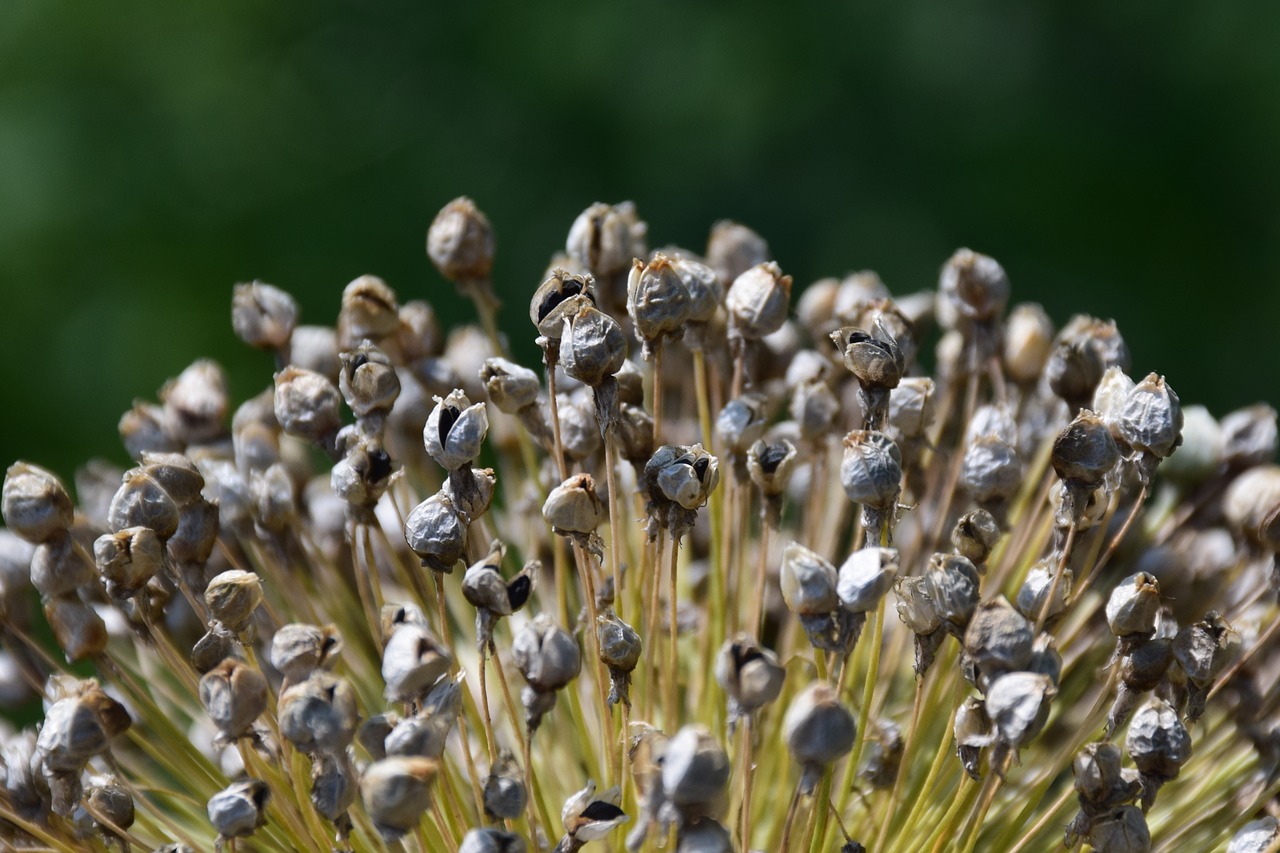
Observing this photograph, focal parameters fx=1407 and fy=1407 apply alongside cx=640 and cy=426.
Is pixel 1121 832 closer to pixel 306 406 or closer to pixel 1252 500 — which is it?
pixel 1252 500

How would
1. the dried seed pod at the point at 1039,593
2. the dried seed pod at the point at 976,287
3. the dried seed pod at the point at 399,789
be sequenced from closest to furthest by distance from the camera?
the dried seed pod at the point at 399,789
the dried seed pod at the point at 1039,593
the dried seed pod at the point at 976,287

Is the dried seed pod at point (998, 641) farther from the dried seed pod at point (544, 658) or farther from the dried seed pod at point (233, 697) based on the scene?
the dried seed pod at point (233, 697)

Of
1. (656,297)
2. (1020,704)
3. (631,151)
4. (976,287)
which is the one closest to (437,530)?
(656,297)

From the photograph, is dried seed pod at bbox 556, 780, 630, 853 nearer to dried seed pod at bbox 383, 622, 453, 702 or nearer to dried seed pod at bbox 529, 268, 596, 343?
dried seed pod at bbox 383, 622, 453, 702

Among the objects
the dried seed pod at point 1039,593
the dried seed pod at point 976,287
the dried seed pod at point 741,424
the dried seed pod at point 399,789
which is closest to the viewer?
the dried seed pod at point 399,789

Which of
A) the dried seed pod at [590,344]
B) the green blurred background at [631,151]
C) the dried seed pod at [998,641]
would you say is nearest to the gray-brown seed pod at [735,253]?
the dried seed pod at [590,344]

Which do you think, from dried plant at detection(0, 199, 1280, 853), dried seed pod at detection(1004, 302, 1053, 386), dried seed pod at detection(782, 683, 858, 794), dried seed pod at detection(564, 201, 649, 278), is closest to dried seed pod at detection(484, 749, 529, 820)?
dried plant at detection(0, 199, 1280, 853)
